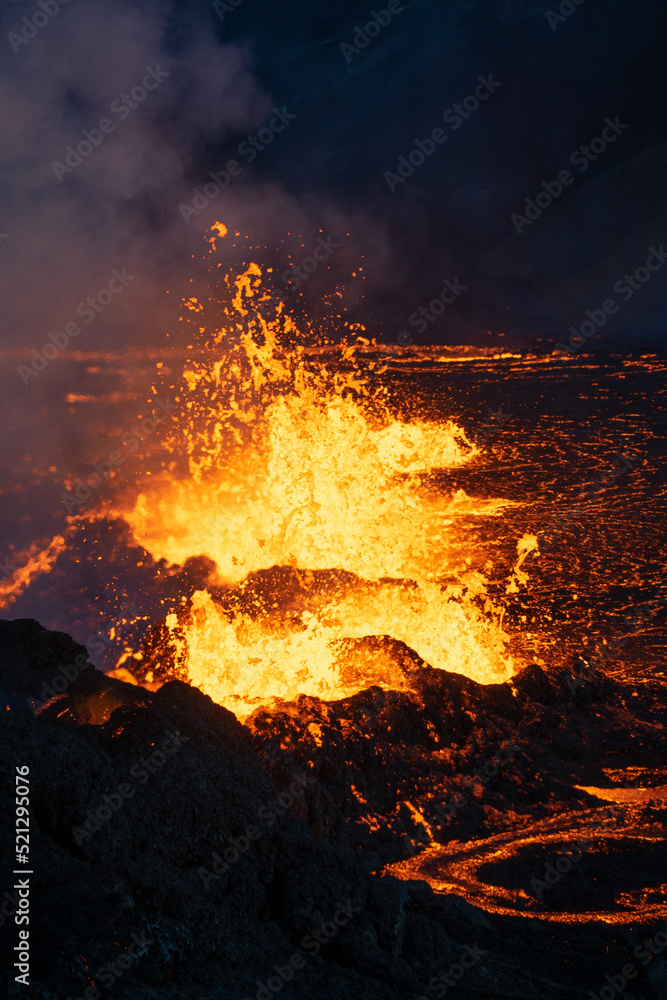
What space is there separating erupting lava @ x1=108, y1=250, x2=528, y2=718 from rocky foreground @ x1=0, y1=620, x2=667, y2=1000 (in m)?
0.73

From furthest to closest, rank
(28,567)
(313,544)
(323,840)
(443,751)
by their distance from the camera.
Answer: (313,544) → (28,567) → (443,751) → (323,840)

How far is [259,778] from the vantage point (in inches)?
115

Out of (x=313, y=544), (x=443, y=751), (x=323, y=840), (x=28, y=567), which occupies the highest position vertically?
(x=313, y=544)

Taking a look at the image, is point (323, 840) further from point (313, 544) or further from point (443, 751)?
point (313, 544)

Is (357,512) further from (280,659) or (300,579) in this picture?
(280,659)

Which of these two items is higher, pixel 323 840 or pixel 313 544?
pixel 313 544

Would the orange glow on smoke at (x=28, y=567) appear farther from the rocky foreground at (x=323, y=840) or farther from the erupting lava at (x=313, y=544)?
the rocky foreground at (x=323, y=840)

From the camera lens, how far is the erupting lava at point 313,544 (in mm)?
5480

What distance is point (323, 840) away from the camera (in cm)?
294

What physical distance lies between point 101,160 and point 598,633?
32.7 feet

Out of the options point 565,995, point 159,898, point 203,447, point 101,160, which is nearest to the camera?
point 159,898

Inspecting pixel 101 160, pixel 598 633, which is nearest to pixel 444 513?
pixel 598 633

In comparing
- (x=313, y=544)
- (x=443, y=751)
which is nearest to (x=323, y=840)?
(x=443, y=751)

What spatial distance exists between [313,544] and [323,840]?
186 inches
